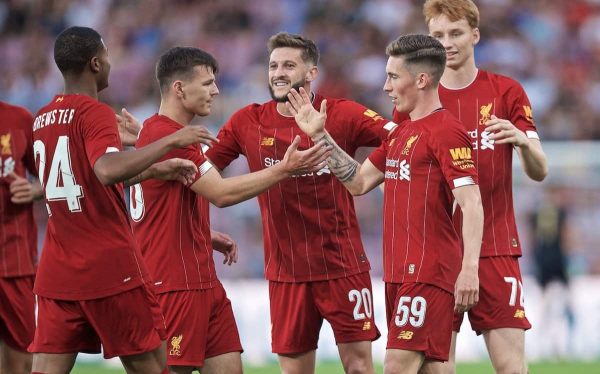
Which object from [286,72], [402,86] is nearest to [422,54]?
[402,86]

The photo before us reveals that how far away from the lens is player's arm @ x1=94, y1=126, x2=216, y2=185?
609cm

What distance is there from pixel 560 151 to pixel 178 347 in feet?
28.8

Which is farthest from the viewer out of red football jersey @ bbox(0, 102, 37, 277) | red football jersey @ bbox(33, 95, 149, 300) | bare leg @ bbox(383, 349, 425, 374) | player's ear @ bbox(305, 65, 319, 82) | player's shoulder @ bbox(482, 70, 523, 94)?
red football jersey @ bbox(0, 102, 37, 277)

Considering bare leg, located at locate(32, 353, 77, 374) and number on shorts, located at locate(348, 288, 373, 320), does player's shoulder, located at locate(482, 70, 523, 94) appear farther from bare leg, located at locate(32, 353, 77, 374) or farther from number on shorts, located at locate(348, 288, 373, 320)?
bare leg, located at locate(32, 353, 77, 374)

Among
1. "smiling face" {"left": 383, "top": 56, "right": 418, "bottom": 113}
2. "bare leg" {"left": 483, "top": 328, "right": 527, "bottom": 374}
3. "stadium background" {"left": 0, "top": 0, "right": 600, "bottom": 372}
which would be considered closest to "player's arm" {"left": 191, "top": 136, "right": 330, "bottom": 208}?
"smiling face" {"left": 383, "top": 56, "right": 418, "bottom": 113}

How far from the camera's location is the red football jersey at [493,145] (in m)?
7.48

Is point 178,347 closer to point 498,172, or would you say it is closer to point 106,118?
point 106,118

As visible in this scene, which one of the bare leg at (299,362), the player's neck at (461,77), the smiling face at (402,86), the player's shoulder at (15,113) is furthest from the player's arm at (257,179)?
the player's shoulder at (15,113)

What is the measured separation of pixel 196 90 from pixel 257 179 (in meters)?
0.81

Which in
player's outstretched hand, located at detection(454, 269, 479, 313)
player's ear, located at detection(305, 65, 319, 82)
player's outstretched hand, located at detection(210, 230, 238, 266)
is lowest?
player's outstretched hand, located at detection(454, 269, 479, 313)

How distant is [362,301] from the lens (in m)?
7.87

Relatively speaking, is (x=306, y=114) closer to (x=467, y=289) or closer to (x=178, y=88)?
(x=178, y=88)

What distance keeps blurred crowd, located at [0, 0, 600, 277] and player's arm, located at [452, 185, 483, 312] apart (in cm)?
971

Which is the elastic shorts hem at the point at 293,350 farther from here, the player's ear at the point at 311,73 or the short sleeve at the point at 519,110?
the short sleeve at the point at 519,110
